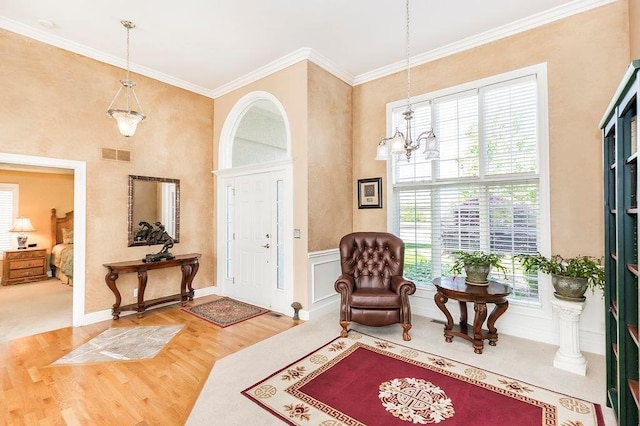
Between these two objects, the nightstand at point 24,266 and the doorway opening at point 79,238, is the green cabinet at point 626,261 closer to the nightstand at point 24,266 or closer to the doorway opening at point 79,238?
the doorway opening at point 79,238

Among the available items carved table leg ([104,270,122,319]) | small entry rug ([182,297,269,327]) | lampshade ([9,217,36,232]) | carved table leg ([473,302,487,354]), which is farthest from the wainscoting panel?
lampshade ([9,217,36,232])

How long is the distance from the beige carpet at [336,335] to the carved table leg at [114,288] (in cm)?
208

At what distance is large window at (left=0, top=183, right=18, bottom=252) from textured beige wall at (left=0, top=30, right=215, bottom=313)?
4130 mm

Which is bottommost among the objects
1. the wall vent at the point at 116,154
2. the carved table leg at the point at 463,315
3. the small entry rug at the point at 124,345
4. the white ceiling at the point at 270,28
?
the small entry rug at the point at 124,345

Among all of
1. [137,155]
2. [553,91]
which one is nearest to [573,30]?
[553,91]

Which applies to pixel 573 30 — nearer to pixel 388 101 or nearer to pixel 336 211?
pixel 388 101

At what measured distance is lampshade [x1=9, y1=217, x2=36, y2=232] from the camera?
20.4 feet

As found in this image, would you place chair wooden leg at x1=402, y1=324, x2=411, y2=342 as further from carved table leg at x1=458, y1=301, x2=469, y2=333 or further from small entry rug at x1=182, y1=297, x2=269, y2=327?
small entry rug at x1=182, y1=297, x2=269, y2=327

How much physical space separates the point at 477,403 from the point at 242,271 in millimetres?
3669

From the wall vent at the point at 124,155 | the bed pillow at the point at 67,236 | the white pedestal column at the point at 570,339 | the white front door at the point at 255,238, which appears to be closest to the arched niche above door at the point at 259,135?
the white front door at the point at 255,238

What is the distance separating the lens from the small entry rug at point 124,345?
2.96 m

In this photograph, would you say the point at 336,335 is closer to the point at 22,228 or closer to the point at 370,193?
the point at 370,193

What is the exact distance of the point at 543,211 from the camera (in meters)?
3.32

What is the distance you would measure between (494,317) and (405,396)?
1.47 metres
